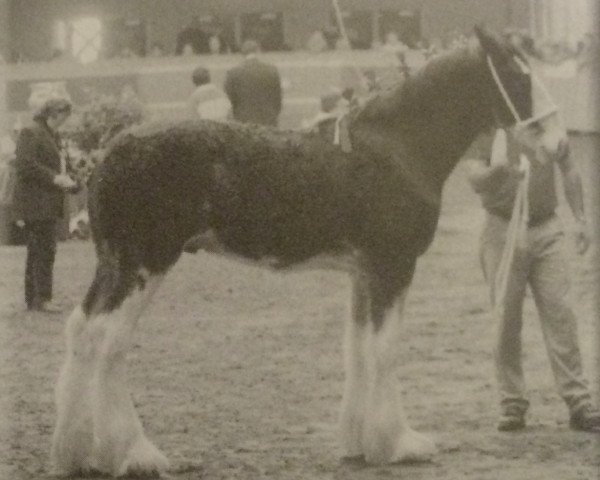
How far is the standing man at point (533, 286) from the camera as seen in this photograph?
185 inches

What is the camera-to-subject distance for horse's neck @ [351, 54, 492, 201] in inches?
168

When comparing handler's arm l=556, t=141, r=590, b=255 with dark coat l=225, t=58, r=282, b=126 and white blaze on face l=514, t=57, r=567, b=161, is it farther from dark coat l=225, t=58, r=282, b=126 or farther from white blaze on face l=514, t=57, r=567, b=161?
dark coat l=225, t=58, r=282, b=126

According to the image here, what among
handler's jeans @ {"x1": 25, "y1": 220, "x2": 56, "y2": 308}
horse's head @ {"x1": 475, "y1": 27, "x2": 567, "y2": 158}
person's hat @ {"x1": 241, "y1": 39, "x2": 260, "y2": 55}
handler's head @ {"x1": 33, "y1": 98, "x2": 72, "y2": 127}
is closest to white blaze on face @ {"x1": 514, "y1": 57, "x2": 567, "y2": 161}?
horse's head @ {"x1": 475, "y1": 27, "x2": 567, "y2": 158}

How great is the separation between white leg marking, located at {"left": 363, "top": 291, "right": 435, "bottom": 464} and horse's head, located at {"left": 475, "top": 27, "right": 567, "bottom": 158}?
62cm

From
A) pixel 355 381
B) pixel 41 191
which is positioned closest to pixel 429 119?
pixel 355 381

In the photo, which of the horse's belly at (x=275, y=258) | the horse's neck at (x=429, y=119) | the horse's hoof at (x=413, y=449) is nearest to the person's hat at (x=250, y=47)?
the horse's neck at (x=429, y=119)

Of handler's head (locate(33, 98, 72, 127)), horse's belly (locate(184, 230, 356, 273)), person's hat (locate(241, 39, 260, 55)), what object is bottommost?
horse's belly (locate(184, 230, 356, 273))

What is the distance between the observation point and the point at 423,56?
439cm

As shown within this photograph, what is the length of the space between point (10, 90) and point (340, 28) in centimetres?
181

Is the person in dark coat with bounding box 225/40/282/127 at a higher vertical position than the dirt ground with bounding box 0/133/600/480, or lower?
higher

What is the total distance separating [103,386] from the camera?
4.05 meters

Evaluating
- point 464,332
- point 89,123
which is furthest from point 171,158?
point 89,123

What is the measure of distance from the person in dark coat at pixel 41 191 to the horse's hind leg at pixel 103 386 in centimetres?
272

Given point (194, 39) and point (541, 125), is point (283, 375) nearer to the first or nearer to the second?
point (194, 39)
